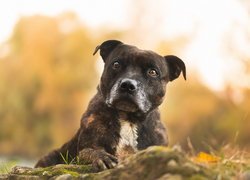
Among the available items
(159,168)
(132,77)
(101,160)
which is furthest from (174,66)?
(159,168)

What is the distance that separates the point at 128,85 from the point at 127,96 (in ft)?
0.42

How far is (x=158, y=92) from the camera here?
829 centimetres

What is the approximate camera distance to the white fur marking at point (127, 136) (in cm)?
815

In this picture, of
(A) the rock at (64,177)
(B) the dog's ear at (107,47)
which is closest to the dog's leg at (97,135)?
(B) the dog's ear at (107,47)

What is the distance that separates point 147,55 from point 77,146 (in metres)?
1.46

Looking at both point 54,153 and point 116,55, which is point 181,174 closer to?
point 116,55

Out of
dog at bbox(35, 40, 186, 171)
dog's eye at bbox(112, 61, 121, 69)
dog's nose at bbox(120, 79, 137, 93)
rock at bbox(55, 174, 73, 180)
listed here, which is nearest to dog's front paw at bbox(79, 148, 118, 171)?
dog at bbox(35, 40, 186, 171)

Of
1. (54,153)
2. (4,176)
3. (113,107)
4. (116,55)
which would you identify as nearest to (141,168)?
(4,176)

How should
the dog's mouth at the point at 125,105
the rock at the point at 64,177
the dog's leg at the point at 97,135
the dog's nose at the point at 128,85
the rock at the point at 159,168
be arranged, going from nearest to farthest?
the rock at the point at 159,168, the rock at the point at 64,177, the dog's nose at the point at 128,85, the dog's mouth at the point at 125,105, the dog's leg at the point at 97,135

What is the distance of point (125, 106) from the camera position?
310 inches

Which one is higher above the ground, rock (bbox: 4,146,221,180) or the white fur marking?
the white fur marking

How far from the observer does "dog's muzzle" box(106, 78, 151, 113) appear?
25.2 ft

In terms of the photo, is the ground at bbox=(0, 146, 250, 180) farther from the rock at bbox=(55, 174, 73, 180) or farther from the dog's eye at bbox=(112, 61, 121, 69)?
the dog's eye at bbox=(112, 61, 121, 69)

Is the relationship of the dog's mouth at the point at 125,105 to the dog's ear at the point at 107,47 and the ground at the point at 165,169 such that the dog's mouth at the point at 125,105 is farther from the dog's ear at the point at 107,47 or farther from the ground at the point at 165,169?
the ground at the point at 165,169
